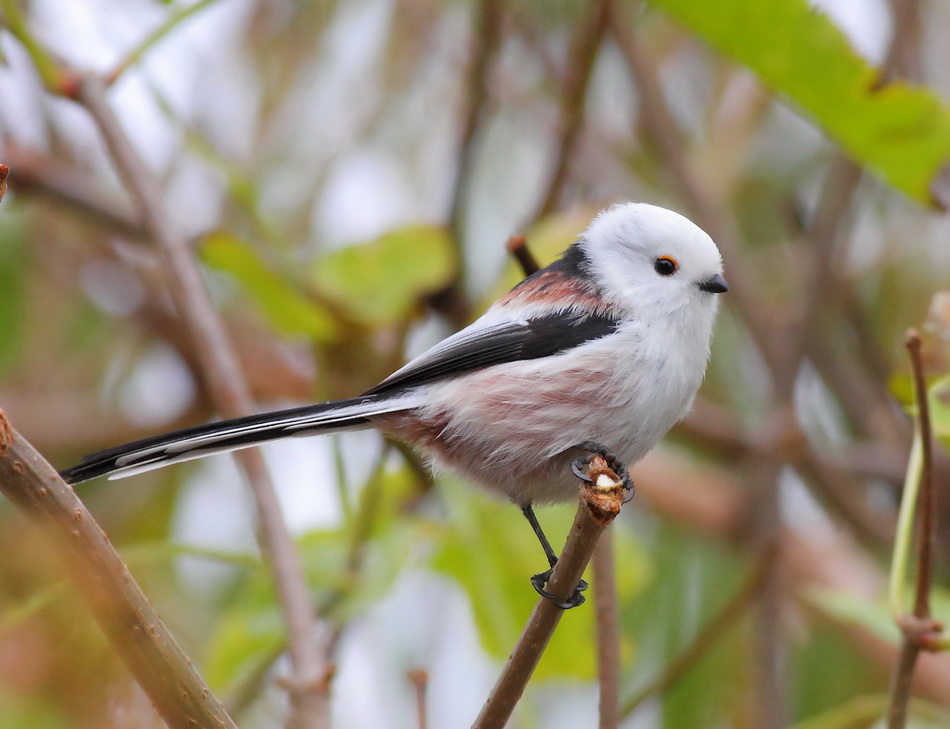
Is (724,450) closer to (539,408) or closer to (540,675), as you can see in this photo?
(540,675)

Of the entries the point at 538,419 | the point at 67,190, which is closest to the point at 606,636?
the point at 538,419

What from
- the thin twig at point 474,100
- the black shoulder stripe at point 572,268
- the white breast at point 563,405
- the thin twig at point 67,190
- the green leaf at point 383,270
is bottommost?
the white breast at point 563,405

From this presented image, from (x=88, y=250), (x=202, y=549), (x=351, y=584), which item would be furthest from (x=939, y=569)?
(x=88, y=250)

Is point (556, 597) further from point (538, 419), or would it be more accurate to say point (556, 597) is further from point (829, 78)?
point (829, 78)

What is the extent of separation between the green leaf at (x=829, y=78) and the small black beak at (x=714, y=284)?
15.2 inches

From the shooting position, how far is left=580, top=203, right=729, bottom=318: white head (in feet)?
6.84

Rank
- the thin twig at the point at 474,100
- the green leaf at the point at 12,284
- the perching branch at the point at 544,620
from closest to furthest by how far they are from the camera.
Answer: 1. the perching branch at the point at 544,620
2. the thin twig at the point at 474,100
3. the green leaf at the point at 12,284

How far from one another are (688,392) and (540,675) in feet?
2.94

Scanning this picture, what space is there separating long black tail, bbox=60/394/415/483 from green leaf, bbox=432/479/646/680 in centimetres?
46

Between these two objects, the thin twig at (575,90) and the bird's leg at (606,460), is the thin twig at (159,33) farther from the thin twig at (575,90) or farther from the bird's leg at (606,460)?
the bird's leg at (606,460)

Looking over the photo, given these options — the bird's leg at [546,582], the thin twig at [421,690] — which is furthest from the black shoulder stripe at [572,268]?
the thin twig at [421,690]

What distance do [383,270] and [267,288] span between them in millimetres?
283

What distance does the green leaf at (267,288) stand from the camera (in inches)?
93.8

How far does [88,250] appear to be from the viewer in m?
3.74
